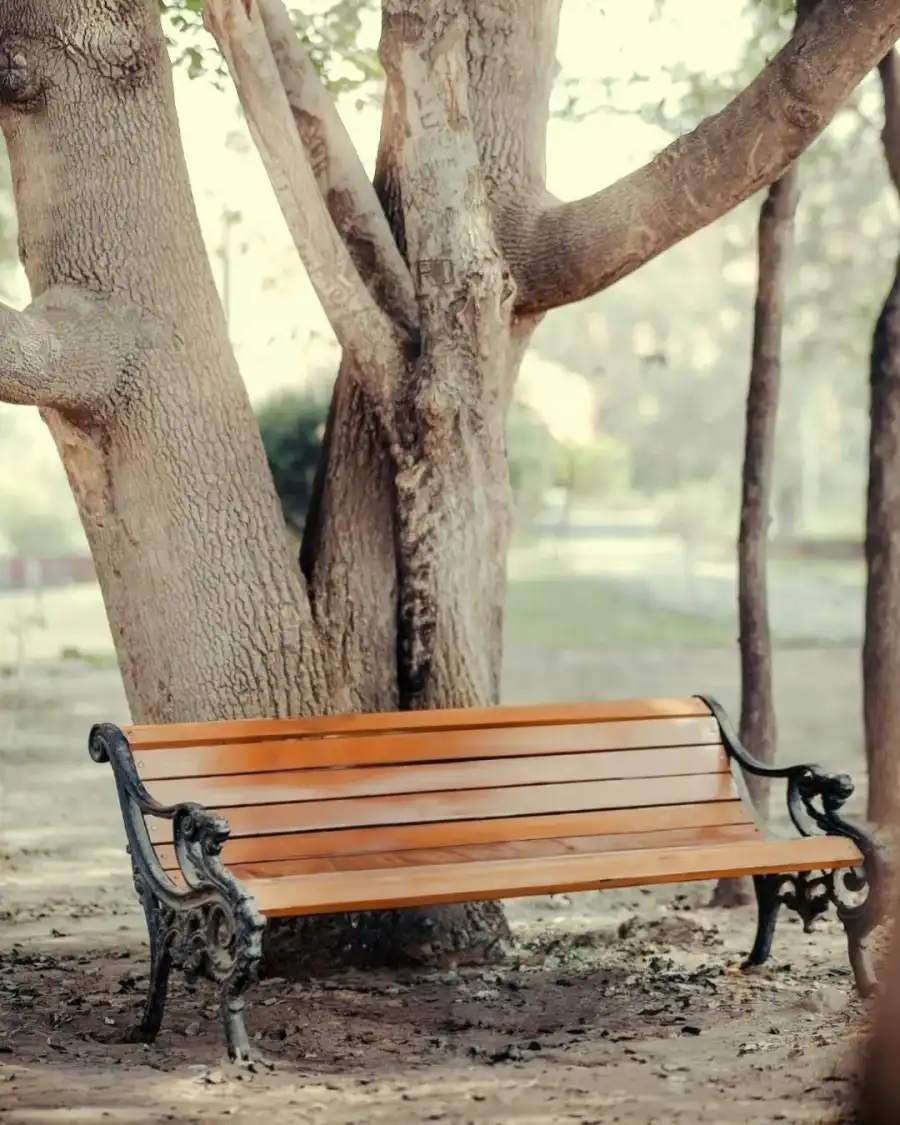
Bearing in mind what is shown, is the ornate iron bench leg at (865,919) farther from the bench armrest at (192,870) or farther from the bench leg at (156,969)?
the bench leg at (156,969)

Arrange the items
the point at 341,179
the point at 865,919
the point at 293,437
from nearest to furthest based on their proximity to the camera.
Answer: the point at 865,919, the point at 341,179, the point at 293,437

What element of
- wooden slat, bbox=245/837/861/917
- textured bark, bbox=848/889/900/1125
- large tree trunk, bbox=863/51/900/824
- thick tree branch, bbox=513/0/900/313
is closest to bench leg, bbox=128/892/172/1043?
wooden slat, bbox=245/837/861/917

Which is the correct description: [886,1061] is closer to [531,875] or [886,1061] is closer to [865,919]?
[531,875]

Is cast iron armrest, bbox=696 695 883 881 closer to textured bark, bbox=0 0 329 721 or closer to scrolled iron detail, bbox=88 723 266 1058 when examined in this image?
textured bark, bbox=0 0 329 721

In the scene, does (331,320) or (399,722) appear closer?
(399,722)

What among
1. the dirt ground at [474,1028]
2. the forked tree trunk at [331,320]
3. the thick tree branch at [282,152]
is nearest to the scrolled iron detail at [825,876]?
the dirt ground at [474,1028]

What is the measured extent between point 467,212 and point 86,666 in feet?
49.9

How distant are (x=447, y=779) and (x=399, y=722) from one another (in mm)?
254

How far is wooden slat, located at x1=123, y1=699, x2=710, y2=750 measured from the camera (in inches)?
198

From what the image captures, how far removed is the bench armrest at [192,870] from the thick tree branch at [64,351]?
1.20m

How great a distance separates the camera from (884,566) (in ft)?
23.7

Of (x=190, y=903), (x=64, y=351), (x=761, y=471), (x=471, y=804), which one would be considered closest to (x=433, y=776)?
(x=471, y=804)

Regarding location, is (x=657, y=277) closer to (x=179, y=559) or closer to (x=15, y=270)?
(x=15, y=270)

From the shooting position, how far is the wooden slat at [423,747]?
5043 millimetres
